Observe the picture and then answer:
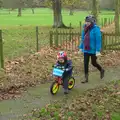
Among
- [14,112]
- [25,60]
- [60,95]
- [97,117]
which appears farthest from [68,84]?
[25,60]

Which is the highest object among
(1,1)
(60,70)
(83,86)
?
(1,1)

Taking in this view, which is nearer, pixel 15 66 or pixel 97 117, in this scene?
pixel 97 117

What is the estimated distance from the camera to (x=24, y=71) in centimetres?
1034

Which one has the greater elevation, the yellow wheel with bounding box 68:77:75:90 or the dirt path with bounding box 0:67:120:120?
the yellow wheel with bounding box 68:77:75:90

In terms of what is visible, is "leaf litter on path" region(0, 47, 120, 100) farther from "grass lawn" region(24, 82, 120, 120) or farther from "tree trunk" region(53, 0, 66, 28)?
"tree trunk" region(53, 0, 66, 28)

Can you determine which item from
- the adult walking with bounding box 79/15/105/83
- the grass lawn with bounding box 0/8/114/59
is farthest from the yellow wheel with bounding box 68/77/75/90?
the grass lawn with bounding box 0/8/114/59

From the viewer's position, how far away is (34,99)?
7734mm

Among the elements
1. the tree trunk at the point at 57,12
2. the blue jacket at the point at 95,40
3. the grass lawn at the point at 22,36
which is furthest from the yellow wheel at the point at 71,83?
the tree trunk at the point at 57,12

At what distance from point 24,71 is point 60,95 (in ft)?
8.14

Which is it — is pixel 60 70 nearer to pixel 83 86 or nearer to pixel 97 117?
pixel 83 86

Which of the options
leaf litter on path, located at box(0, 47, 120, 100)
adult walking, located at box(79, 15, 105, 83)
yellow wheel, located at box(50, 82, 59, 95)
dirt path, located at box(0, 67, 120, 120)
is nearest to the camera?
dirt path, located at box(0, 67, 120, 120)

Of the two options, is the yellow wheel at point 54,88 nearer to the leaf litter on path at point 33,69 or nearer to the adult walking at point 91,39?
the leaf litter on path at point 33,69

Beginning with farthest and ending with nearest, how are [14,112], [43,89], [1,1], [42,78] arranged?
[1,1]
[42,78]
[43,89]
[14,112]

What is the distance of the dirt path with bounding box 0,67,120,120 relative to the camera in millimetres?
6699
